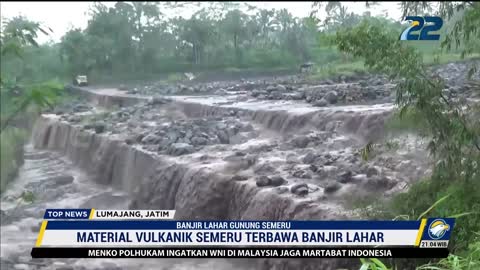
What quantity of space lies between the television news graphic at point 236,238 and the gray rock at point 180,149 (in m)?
3.01

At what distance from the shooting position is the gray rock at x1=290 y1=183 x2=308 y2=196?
14.5ft

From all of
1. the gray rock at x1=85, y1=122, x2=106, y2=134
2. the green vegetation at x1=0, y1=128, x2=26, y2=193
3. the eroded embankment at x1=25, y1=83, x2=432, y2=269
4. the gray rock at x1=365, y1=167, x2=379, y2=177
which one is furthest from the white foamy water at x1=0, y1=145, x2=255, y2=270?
the gray rock at x1=365, y1=167, x2=379, y2=177

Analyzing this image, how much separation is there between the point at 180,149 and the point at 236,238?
3.13 meters

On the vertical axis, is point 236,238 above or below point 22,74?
below

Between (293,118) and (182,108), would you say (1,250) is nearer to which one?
(182,108)

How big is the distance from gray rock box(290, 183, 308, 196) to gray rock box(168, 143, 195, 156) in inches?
58.6

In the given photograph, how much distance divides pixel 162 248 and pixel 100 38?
8.25 ft

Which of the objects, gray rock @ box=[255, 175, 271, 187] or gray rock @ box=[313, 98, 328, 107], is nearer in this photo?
gray rock @ box=[255, 175, 271, 187]

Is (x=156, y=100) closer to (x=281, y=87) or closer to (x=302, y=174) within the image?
(x=281, y=87)

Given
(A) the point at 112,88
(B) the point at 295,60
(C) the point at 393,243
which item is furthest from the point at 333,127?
(C) the point at 393,243

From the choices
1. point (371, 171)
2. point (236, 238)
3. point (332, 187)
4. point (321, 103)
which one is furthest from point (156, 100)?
point (236, 238)

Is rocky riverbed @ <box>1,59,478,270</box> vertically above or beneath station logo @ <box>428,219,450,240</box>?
beneath

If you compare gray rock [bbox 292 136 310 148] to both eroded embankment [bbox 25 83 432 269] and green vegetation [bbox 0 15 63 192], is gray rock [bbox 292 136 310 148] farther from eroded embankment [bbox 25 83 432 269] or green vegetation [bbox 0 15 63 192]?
green vegetation [bbox 0 15 63 192]

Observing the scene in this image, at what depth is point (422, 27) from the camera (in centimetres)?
284
